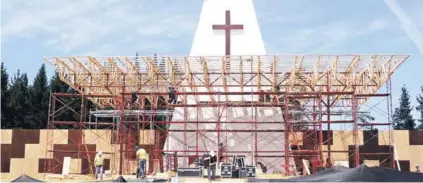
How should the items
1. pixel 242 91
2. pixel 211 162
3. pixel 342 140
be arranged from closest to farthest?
1. pixel 211 162
2. pixel 242 91
3. pixel 342 140

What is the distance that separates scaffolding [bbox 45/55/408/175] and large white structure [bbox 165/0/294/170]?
0.05 metres

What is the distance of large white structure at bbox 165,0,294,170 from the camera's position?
23.9m

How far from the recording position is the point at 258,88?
23.6 metres

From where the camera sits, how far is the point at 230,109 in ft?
80.3

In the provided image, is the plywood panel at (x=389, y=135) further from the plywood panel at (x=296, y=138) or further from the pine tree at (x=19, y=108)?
the pine tree at (x=19, y=108)

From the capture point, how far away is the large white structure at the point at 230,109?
23.9 m

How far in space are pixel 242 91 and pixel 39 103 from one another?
20.1 meters

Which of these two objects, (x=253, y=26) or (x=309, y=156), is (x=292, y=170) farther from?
(x=253, y=26)

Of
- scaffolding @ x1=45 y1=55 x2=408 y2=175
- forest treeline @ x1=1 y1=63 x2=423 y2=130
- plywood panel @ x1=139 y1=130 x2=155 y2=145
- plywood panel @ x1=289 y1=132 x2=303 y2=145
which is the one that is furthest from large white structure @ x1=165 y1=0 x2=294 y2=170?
forest treeline @ x1=1 y1=63 x2=423 y2=130

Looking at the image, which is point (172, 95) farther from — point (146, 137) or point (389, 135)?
point (389, 135)

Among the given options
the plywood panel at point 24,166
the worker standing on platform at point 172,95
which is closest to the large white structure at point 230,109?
the worker standing on platform at point 172,95

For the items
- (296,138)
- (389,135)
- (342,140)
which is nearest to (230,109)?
(296,138)

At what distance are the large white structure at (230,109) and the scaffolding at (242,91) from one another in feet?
0.15

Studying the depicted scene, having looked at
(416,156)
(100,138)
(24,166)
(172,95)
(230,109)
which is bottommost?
(24,166)
